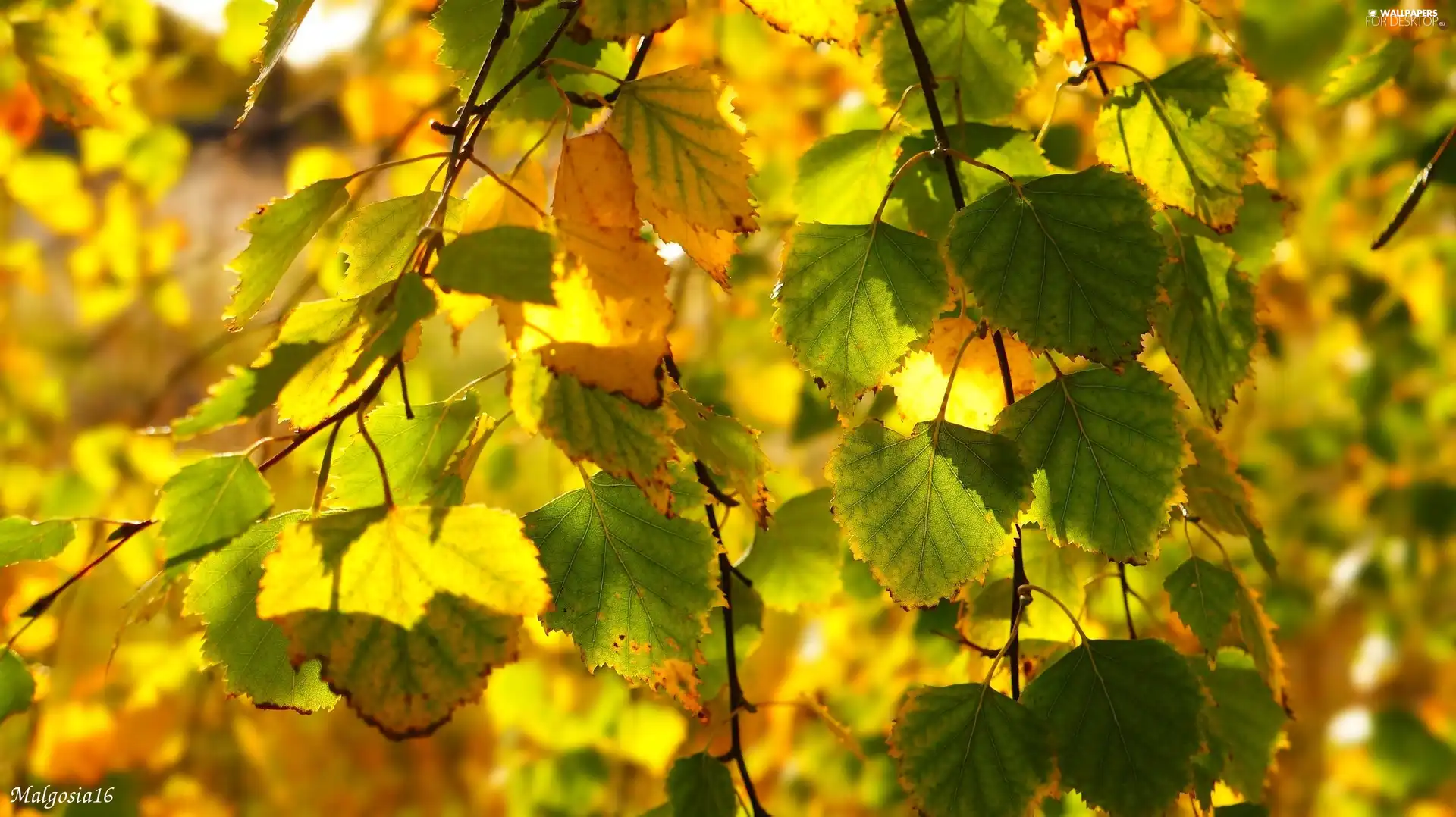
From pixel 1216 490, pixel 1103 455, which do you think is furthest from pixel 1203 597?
pixel 1103 455

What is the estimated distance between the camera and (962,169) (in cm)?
55

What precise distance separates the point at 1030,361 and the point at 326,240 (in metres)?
0.33

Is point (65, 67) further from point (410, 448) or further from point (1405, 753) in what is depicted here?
point (1405, 753)

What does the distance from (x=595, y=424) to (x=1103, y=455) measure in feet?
0.68

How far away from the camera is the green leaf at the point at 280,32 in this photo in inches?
15.6

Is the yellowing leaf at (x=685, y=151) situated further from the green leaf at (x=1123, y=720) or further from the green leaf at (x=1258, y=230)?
the green leaf at (x=1258, y=230)

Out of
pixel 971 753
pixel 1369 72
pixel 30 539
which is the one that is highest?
pixel 1369 72

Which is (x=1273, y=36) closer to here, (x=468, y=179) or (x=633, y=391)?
(x=468, y=179)

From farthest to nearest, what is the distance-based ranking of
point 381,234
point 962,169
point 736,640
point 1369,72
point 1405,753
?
point 1405,753 < point 1369,72 < point 736,640 < point 962,169 < point 381,234

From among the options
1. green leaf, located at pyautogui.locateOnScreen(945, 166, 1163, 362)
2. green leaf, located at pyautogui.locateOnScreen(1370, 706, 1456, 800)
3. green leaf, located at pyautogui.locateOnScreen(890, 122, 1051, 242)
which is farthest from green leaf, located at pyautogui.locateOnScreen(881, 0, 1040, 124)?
green leaf, located at pyautogui.locateOnScreen(1370, 706, 1456, 800)

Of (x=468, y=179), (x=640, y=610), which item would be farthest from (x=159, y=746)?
(x=640, y=610)

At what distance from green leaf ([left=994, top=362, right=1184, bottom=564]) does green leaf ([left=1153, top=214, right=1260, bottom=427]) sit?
0.12ft

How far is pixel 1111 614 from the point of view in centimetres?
104

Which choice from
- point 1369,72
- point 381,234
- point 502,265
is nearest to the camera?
point 502,265
